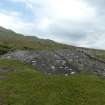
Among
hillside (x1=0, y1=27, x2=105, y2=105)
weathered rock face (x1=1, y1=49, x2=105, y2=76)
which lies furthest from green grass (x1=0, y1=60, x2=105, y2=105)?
weathered rock face (x1=1, y1=49, x2=105, y2=76)

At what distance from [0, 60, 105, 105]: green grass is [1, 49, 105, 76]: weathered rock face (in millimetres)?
7020

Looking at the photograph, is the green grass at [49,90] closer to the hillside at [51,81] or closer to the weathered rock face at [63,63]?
the hillside at [51,81]

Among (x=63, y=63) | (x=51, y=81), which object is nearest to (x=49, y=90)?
(x=51, y=81)

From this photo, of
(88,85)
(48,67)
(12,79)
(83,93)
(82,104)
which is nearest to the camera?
(82,104)

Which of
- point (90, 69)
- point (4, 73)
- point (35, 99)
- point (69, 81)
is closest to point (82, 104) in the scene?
point (35, 99)

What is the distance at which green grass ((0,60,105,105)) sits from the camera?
1453 inches

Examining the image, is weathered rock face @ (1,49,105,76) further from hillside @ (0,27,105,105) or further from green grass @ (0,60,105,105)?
green grass @ (0,60,105,105)

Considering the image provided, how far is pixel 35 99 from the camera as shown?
122 ft

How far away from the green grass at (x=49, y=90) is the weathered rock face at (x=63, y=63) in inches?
276

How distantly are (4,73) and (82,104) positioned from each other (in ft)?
63.3

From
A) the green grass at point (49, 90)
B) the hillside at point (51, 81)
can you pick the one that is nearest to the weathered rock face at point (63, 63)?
the hillside at point (51, 81)

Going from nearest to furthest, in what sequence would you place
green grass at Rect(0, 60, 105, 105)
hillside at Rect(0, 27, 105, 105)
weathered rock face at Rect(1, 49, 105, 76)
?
green grass at Rect(0, 60, 105, 105)
hillside at Rect(0, 27, 105, 105)
weathered rock face at Rect(1, 49, 105, 76)

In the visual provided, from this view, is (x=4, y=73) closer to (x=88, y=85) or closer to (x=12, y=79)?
(x=12, y=79)

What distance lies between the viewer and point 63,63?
5991 cm
